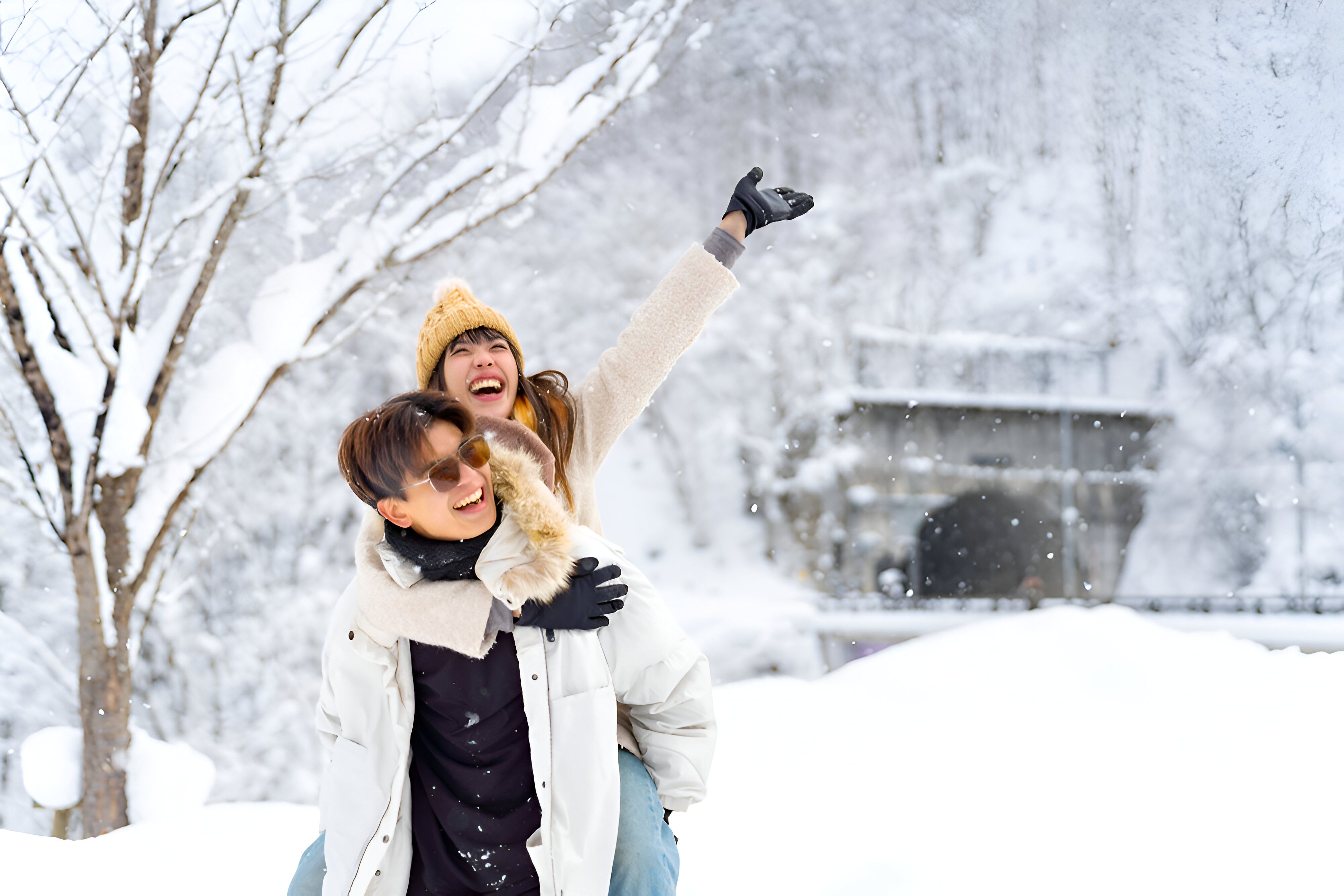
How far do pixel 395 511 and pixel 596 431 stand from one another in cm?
48

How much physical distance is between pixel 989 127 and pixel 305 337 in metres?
3.91

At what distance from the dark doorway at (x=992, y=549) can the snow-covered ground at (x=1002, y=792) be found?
2.20 metres

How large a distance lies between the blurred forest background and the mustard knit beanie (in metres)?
2.73

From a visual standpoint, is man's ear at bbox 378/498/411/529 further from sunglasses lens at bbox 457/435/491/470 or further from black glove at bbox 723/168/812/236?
black glove at bbox 723/168/812/236

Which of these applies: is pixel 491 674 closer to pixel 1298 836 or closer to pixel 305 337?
pixel 1298 836

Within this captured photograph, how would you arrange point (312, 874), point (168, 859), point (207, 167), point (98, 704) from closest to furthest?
1. point (312, 874)
2. point (168, 859)
3. point (98, 704)
4. point (207, 167)

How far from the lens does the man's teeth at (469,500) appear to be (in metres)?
0.79

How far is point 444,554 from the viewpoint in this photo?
0.79 m

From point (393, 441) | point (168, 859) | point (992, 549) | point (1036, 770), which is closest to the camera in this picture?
point (393, 441)

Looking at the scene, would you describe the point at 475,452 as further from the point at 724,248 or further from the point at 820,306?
the point at 820,306

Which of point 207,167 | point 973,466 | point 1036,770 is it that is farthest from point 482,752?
point 973,466

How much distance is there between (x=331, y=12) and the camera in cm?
264

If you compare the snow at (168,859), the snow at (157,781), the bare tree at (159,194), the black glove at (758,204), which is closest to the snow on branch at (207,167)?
the bare tree at (159,194)

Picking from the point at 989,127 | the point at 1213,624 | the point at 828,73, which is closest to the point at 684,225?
the point at 828,73
